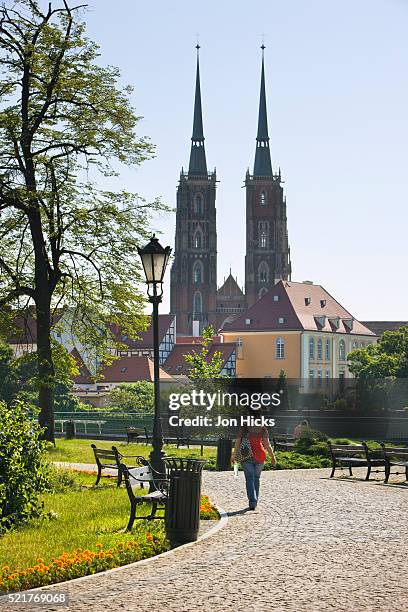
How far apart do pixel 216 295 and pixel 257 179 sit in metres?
16.1

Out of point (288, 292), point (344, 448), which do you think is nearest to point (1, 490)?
point (344, 448)

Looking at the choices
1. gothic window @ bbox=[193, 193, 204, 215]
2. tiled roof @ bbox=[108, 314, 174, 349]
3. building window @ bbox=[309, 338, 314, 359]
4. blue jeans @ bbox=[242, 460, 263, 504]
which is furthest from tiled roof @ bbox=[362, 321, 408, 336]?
blue jeans @ bbox=[242, 460, 263, 504]

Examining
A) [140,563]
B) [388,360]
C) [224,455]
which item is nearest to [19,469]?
[140,563]

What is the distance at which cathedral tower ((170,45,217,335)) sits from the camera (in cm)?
→ 13475

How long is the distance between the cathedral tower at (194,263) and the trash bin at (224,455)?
4191 inches

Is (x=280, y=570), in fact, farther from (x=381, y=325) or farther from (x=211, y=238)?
(x=381, y=325)

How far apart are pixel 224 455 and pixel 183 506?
13.9 meters

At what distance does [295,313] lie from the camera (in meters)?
102

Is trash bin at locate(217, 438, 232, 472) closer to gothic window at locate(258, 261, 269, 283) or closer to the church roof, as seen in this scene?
gothic window at locate(258, 261, 269, 283)

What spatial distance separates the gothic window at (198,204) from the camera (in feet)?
451

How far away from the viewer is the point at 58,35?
101 ft

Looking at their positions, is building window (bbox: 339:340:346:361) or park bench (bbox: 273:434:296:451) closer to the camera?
park bench (bbox: 273:434:296:451)

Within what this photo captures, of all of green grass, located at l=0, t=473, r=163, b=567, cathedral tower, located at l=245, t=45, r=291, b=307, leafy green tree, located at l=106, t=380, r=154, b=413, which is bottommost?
green grass, located at l=0, t=473, r=163, b=567

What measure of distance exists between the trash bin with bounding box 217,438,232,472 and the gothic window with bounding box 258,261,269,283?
111 metres
